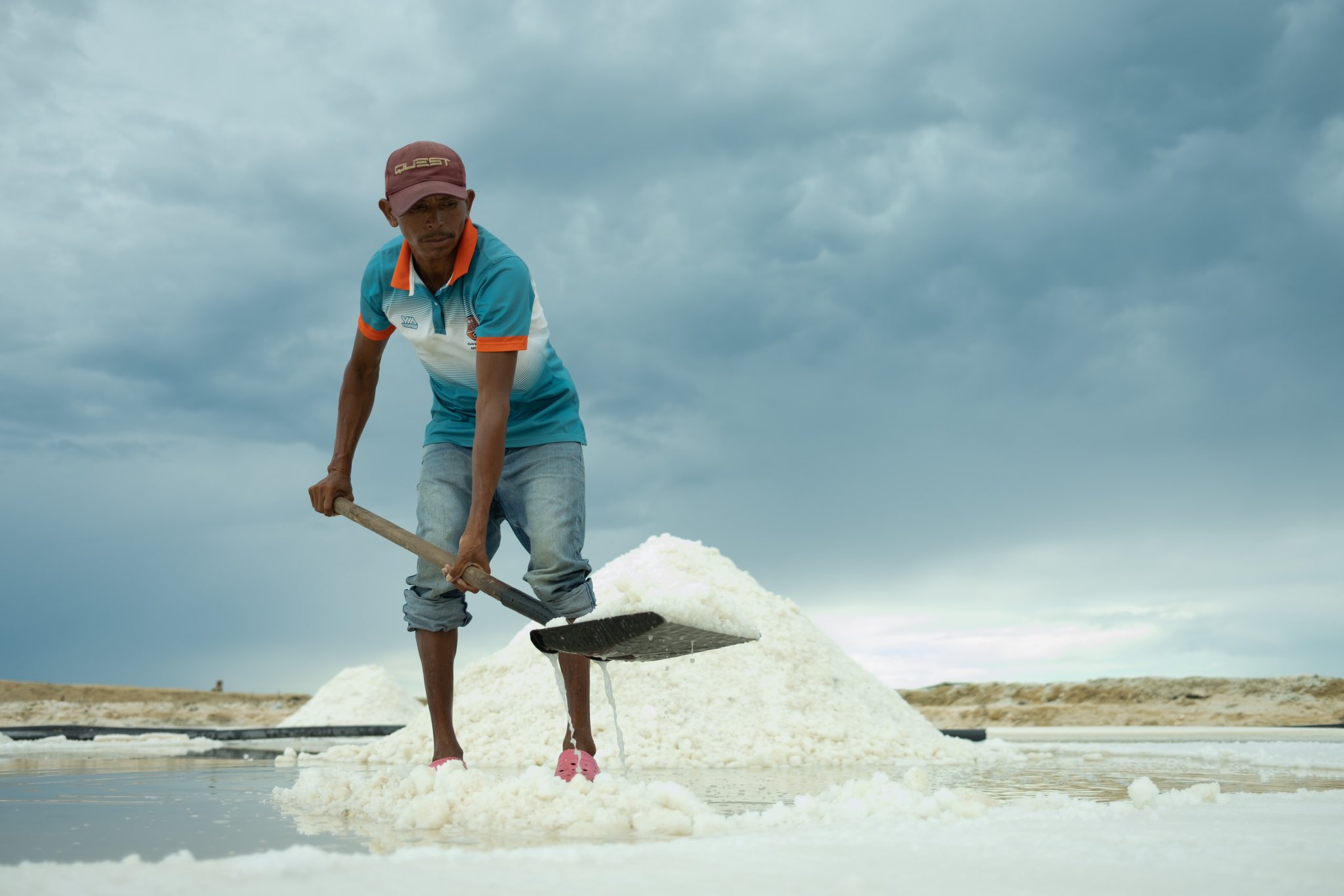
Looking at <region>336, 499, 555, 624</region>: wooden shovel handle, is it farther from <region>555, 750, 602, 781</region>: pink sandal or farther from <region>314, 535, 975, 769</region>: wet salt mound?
<region>314, 535, 975, 769</region>: wet salt mound

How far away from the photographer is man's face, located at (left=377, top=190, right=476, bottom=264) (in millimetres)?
2340

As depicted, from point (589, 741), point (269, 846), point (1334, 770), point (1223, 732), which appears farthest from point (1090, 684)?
point (269, 846)

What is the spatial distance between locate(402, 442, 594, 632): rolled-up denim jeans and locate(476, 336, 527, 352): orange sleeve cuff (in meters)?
0.33

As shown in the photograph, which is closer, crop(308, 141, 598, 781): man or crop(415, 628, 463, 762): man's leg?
crop(308, 141, 598, 781): man

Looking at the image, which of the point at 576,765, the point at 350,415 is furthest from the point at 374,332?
the point at 576,765

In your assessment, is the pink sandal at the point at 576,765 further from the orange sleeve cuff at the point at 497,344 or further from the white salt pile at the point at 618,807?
the orange sleeve cuff at the point at 497,344

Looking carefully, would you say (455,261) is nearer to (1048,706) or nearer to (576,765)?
(576,765)

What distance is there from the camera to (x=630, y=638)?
208cm

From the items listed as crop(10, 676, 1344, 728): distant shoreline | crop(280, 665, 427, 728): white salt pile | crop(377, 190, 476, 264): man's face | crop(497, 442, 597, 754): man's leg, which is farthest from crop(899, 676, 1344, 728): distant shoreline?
crop(377, 190, 476, 264): man's face

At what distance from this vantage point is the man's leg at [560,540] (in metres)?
2.45

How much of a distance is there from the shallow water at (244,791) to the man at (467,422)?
0.50m

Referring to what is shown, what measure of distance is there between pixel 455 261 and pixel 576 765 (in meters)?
1.23

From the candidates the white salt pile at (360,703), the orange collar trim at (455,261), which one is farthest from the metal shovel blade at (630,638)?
the white salt pile at (360,703)

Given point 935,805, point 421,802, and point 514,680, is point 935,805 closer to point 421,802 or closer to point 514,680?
point 421,802
